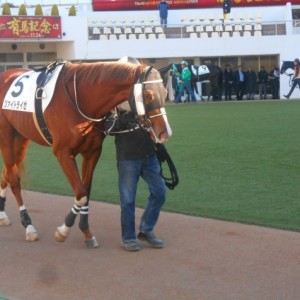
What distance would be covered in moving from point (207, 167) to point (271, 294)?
233 inches


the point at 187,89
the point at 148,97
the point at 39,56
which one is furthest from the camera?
the point at 39,56

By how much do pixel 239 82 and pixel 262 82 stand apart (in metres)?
1.66

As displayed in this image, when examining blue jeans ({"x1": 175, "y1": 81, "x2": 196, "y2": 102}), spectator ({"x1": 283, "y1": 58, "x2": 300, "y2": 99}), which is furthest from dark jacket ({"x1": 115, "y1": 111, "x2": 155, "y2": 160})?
spectator ({"x1": 283, "y1": 58, "x2": 300, "y2": 99})

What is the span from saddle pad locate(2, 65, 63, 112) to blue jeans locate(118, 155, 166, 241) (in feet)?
3.32

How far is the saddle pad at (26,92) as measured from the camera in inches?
251

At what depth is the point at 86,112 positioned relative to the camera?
6164 mm

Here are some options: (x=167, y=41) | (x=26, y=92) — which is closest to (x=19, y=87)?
(x=26, y=92)

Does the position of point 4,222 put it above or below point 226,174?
above

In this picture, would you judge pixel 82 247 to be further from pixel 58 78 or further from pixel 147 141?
pixel 58 78

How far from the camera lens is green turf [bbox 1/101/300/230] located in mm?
7863

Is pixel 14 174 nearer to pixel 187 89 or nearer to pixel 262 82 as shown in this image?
pixel 187 89

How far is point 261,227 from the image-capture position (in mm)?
6984

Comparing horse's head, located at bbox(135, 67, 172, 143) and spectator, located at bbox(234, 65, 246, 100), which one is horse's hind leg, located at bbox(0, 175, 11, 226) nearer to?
horse's head, located at bbox(135, 67, 172, 143)

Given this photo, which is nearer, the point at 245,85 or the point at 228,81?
the point at 228,81
